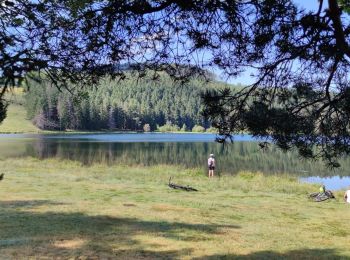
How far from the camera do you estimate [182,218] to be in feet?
48.5

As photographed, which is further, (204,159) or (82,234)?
(204,159)

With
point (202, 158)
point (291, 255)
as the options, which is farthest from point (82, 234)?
point (202, 158)

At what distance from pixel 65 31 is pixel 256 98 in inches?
118

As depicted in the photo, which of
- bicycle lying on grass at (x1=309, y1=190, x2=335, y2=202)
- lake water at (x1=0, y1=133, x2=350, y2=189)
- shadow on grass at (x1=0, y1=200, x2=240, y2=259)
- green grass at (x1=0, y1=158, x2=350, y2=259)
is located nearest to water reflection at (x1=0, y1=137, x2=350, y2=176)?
lake water at (x1=0, y1=133, x2=350, y2=189)

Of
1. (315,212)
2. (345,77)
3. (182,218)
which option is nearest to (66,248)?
(182,218)

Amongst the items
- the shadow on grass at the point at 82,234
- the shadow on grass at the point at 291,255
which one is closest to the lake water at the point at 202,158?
the shadow on grass at the point at 291,255

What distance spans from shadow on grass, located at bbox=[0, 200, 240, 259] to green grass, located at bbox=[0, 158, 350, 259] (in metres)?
0.02

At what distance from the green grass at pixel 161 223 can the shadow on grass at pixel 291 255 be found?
1.0 inches

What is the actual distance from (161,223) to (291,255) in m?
4.39

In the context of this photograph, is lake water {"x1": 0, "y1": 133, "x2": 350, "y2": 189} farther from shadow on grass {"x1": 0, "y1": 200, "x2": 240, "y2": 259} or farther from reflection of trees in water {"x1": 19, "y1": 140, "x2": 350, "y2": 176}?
shadow on grass {"x1": 0, "y1": 200, "x2": 240, "y2": 259}

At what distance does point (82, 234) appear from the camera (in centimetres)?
1179

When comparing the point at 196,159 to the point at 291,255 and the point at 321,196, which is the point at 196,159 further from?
the point at 291,255

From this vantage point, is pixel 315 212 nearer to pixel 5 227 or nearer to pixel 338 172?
pixel 5 227

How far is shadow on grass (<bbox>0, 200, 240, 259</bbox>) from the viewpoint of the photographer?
10203 millimetres
